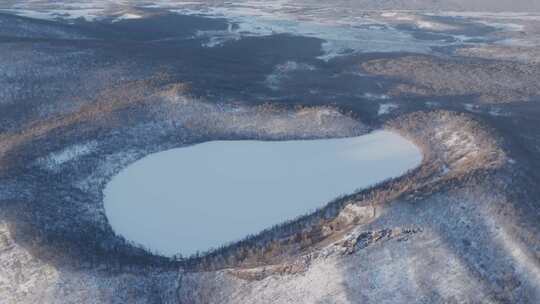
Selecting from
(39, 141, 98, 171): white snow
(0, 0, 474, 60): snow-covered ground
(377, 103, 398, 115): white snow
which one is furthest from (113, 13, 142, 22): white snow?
(39, 141, 98, 171): white snow

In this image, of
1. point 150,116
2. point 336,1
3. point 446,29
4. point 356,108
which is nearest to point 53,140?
point 150,116

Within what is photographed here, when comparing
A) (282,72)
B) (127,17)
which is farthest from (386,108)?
(127,17)

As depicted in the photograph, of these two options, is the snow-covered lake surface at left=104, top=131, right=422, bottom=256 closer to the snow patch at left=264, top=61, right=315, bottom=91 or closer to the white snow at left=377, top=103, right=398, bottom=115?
the white snow at left=377, top=103, right=398, bottom=115

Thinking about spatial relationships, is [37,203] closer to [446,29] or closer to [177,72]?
[177,72]

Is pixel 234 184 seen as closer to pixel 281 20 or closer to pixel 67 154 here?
pixel 67 154

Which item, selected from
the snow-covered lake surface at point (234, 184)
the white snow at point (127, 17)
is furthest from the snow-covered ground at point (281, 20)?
the snow-covered lake surface at point (234, 184)

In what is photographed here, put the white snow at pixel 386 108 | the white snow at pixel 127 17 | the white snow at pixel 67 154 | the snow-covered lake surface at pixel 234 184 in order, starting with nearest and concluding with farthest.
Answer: the snow-covered lake surface at pixel 234 184 → the white snow at pixel 67 154 → the white snow at pixel 386 108 → the white snow at pixel 127 17

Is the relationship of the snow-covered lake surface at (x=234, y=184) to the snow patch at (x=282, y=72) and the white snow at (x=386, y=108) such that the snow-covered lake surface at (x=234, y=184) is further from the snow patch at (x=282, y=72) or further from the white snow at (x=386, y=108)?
the snow patch at (x=282, y=72)

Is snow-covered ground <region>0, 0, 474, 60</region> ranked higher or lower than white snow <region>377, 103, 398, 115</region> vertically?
lower
